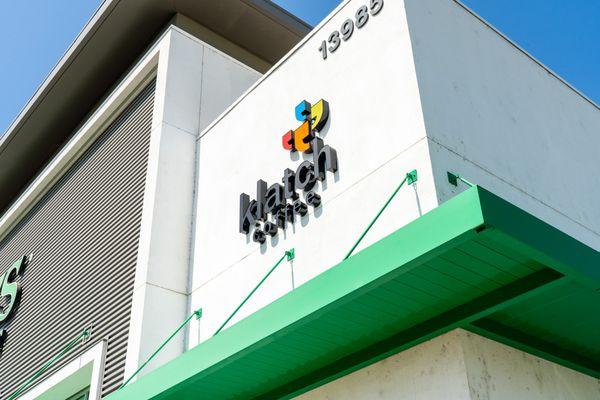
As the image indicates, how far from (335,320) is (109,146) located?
939cm

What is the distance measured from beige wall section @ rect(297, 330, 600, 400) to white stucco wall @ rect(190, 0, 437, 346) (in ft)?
4.55

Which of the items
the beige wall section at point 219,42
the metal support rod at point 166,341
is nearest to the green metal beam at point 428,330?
the metal support rod at point 166,341

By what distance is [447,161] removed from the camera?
24.6 ft

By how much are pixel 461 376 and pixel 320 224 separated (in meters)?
2.98

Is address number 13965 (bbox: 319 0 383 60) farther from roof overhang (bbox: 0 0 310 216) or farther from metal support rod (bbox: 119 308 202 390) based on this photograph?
roof overhang (bbox: 0 0 310 216)

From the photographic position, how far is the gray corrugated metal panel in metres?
11.7

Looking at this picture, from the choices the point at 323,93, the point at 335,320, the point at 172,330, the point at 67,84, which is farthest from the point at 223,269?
the point at 67,84

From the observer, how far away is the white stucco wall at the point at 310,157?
7.84 meters

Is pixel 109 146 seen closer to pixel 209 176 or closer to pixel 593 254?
pixel 209 176

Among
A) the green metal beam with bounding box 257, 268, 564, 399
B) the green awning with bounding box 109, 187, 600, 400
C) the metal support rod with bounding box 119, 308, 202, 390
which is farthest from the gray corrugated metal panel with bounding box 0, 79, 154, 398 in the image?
the green metal beam with bounding box 257, 268, 564, 399

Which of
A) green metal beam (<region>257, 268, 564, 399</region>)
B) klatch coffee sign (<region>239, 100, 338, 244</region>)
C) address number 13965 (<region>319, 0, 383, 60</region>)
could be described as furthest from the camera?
address number 13965 (<region>319, 0, 383, 60</region>)

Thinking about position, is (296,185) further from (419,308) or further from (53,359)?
(53,359)

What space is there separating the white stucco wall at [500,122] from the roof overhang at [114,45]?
7.79 metres

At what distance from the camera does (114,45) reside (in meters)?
16.5
